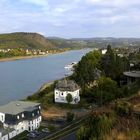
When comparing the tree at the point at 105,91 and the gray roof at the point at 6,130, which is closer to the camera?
the gray roof at the point at 6,130

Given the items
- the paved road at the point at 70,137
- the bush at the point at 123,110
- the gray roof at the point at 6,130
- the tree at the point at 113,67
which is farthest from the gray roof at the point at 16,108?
the tree at the point at 113,67

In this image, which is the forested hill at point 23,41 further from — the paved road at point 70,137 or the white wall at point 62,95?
the paved road at point 70,137

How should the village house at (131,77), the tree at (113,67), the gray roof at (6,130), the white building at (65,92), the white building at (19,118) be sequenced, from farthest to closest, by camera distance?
the tree at (113,67) < the village house at (131,77) < the white building at (65,92) < the white building at (19,118) < the gray roof at (6,130)

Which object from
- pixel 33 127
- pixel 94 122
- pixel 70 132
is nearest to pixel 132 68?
pixel 33 127

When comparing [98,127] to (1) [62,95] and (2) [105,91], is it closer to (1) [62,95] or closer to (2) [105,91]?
(1) [62,95]

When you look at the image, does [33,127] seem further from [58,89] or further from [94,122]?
[94,122]

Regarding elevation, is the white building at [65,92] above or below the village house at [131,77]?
below

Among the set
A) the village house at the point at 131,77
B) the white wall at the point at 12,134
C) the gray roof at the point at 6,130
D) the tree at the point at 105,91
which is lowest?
the white wall at the point at 12,134

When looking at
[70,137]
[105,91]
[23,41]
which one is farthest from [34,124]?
[23,41]
